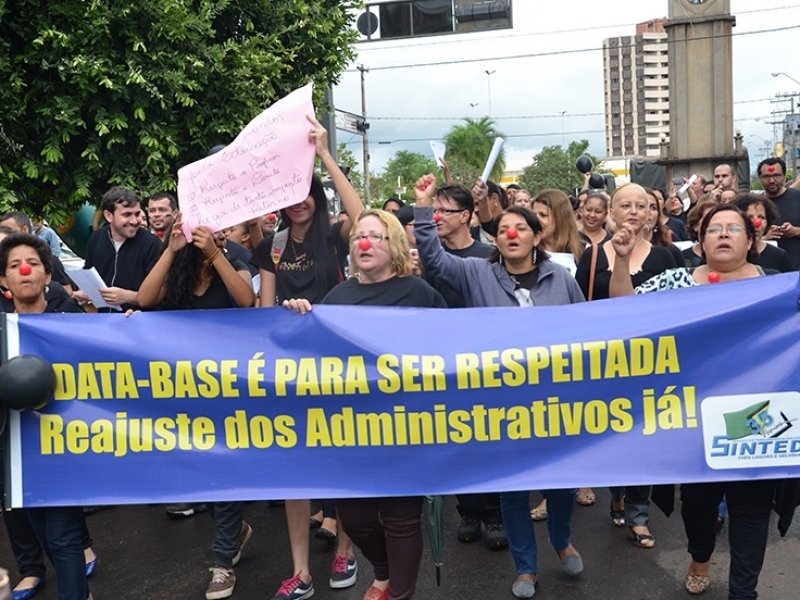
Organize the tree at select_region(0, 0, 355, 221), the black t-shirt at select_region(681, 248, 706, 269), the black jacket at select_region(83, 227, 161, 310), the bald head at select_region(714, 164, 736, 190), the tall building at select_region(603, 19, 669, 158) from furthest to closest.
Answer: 1. the tall building at select_region(603, 19, 669, 158)
2. the tree at select_region(0, 0, 355, 221)
3. the bald head at select_region(714, 164, 736, 190)
4. the black t-shirt at select_region(681, 248, 706, 269)
5. the black jacket at select_region(83, 227, 161, 310)

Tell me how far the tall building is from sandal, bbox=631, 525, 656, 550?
622 ft

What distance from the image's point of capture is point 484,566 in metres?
4.89

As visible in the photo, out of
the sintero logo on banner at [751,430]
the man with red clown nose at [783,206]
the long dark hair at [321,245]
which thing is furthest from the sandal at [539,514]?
the man with red clown nose at [783,206]

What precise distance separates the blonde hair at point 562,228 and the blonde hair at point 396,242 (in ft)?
7.11

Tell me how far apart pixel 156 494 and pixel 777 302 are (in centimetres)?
289

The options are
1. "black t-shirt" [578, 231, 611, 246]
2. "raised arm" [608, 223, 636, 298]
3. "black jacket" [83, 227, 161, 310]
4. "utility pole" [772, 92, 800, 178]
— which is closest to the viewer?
"raised arm" [608, 223, 636, 298]

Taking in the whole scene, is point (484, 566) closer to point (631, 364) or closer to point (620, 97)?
point (631, 364)

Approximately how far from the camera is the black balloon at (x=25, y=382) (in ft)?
13.0

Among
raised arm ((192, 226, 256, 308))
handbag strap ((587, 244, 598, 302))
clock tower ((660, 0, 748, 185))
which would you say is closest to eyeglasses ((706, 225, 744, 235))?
handbag strap ((587, 244, 598, 302))

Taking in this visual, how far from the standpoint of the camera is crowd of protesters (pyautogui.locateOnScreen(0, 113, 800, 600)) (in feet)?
13.4

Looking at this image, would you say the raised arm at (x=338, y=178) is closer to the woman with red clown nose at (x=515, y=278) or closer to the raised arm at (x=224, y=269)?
the woman with red clown nose at (x=515, y=278)

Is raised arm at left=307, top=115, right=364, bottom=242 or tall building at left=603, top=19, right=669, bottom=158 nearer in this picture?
raised arm at left=307, top=115, right=364, bottom=242

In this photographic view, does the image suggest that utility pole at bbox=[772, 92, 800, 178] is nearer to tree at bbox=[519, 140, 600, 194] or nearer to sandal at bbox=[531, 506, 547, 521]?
Result: tree at bbox=[519, 140, 600, 194]

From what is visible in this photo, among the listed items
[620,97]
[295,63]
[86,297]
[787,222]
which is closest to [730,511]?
[86,297]
